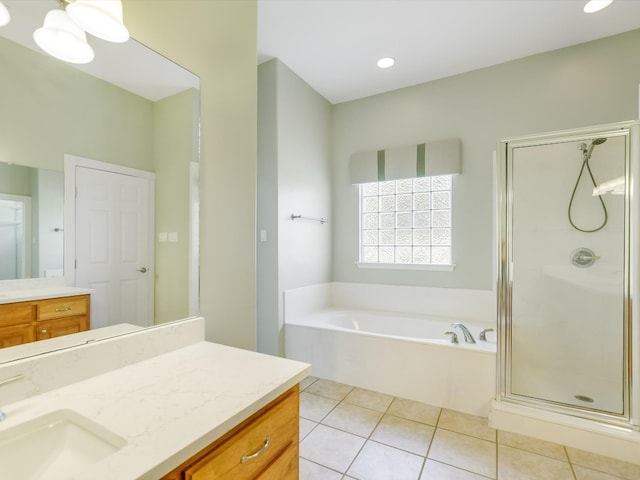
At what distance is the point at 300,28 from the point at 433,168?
170 cm

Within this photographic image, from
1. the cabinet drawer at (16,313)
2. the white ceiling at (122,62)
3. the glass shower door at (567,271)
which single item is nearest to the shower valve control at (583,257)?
the glass shower door at (567,271)

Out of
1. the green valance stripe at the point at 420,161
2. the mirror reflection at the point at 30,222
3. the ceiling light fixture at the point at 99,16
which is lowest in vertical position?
the mirror reflection at the point at 30,222

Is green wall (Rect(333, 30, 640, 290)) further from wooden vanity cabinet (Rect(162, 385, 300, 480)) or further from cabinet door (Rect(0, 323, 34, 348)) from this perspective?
cabinet door (Rect(0, 323, 34, 348))

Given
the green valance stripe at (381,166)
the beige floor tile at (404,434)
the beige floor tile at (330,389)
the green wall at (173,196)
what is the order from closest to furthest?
the green wall at (173,196)
the beige floor tile at (404,434)
the beige floor tile at (330,389)
the green valance stripe at (381,166)

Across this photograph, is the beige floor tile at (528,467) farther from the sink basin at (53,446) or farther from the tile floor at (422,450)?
the sink basin at (53,446)

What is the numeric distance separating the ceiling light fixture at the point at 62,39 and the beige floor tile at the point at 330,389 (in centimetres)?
243

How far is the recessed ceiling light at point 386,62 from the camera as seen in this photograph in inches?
108

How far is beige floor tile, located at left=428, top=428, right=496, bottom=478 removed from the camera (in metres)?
1.63

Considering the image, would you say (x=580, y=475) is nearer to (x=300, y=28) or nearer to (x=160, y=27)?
(x=160, y=27)

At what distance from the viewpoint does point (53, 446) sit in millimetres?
699

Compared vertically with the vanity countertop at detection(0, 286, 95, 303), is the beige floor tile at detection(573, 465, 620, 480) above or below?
below

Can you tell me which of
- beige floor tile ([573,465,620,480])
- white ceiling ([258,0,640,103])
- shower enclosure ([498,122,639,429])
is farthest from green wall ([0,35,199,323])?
beige floor tile ([573,465,620,480])

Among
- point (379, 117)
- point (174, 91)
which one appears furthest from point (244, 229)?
point (379, 117)

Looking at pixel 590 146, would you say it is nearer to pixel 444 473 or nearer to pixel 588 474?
pixel 588 474
